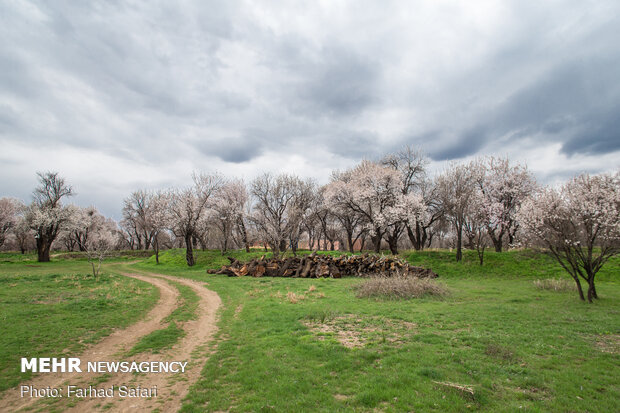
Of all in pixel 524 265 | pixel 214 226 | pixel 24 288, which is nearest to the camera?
pixel 24 288

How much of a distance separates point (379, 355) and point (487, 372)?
246cm

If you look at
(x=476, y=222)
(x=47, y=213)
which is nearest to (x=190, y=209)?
(x=47, y=213)

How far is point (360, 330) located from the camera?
1009 centimetres

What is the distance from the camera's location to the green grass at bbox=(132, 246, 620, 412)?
5.35 metres

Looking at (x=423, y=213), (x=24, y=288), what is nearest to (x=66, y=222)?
(x=24, y=288)

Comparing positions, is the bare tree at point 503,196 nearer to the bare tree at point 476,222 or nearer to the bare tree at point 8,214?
the bare tree at point 476,222

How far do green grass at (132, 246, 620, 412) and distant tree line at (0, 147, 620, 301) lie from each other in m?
4.39

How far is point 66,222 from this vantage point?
149 feet

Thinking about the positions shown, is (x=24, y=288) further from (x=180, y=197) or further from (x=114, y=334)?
(x=180, y=197)

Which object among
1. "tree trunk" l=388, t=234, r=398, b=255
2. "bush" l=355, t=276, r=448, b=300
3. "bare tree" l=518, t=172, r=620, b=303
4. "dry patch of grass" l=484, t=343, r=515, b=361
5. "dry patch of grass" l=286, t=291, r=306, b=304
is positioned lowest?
"dry patch of grass" l=286, t=291, r=306, b=304

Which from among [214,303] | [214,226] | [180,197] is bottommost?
[214,303]

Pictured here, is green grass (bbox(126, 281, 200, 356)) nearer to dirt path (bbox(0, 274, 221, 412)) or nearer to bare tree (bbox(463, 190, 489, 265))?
dirt path (bbox(0, 274, 221, 412))

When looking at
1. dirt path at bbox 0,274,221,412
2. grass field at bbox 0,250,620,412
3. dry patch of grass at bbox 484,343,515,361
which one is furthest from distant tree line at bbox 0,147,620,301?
dirt path at bbox 0,274,221,412

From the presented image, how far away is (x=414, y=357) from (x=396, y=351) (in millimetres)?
622
